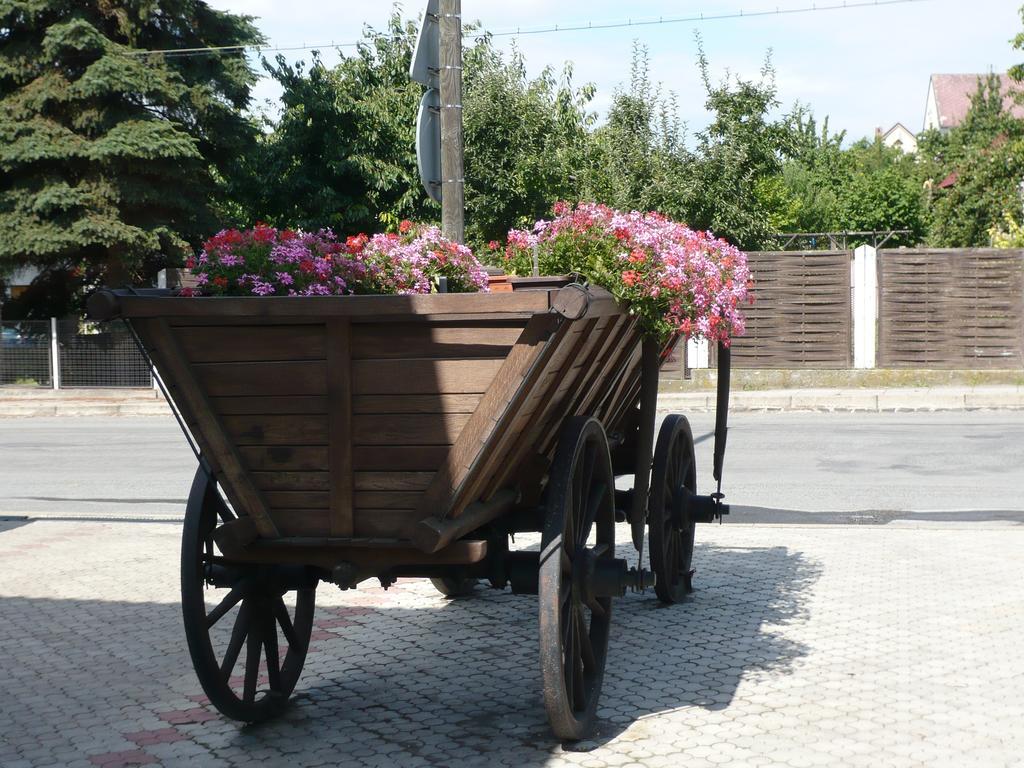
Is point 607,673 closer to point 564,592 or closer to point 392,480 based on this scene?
point 564,592

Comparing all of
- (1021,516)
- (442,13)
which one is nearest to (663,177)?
(442,13)

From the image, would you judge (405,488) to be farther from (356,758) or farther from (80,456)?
(80,456)

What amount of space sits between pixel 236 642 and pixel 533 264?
189cm

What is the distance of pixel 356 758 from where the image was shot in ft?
13.9

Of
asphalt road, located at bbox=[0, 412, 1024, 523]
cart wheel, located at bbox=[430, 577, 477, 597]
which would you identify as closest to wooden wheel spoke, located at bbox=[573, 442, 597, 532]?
cart wheel, located at bbox=[430, 577, 477, 597]

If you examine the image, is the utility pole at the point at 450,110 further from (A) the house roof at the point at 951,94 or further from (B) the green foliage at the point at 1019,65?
(A) the house roof at the point at 951,94

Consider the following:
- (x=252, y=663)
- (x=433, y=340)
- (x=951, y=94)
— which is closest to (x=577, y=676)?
(x=252, y=663)

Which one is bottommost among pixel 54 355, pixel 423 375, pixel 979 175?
pixel 54 355

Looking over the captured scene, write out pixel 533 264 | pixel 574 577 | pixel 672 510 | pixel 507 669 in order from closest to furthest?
pixel 574 577 → pixel 533 264 → pixel 507 669 → pixel 672 510

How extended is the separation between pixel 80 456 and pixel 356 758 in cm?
1093

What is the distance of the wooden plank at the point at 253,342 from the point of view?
12.5 feet

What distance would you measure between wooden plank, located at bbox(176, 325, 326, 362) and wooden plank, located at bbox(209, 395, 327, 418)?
5.2 inches

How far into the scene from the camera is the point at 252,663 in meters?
4.63

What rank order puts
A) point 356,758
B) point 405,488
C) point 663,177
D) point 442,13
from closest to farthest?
point 405,488 < point 356,758 < point 442,13 < point 663,177
